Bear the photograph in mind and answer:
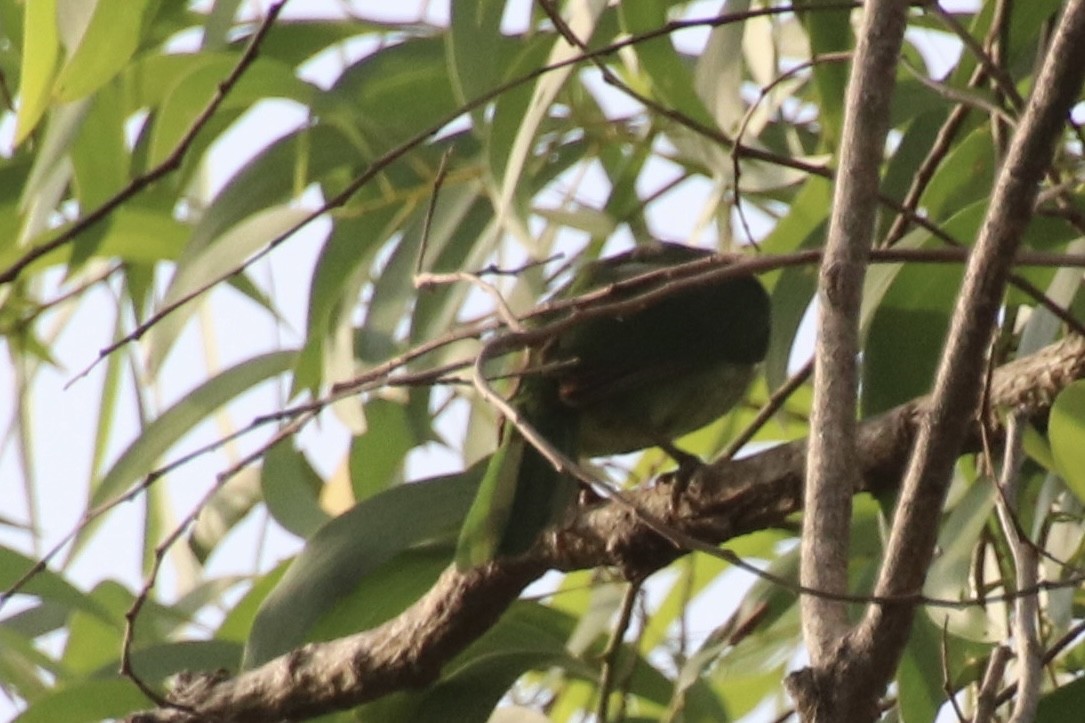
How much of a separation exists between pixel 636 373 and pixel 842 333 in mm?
848

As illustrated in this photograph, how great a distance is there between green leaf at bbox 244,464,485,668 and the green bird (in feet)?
0.35

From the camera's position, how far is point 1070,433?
50.7 inches

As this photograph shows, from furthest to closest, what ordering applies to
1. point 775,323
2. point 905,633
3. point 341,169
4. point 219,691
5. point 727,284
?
point 341,169 → point 727,284 → point 775,323 → point 219,691 → point 905,633

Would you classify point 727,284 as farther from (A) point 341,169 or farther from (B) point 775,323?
(A) point 341,169

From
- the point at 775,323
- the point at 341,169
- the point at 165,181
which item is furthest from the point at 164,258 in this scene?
the point at 775,323

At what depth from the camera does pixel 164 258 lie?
2.28 m

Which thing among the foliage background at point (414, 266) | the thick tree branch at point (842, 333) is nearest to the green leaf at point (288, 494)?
the foliage background at point (414, 266)

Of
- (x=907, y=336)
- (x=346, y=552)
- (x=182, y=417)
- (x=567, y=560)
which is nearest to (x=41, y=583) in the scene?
(x=182, y=417)

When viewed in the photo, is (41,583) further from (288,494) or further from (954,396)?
(954,396)

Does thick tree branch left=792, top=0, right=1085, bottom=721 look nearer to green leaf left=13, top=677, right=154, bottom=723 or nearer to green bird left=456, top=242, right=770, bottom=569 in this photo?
green bird left=456, top=242, right=770, bottom=569

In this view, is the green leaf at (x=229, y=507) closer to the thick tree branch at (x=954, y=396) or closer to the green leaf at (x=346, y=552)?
the green leaf at (x=346, y=552)

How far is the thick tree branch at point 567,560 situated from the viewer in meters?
1.32

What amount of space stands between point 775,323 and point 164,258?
0.92m

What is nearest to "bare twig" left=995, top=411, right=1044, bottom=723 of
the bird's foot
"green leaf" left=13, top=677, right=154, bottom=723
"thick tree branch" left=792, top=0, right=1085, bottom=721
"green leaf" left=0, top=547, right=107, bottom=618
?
"thick tree branch" left=792, top=0, right=1085, bottom=721
